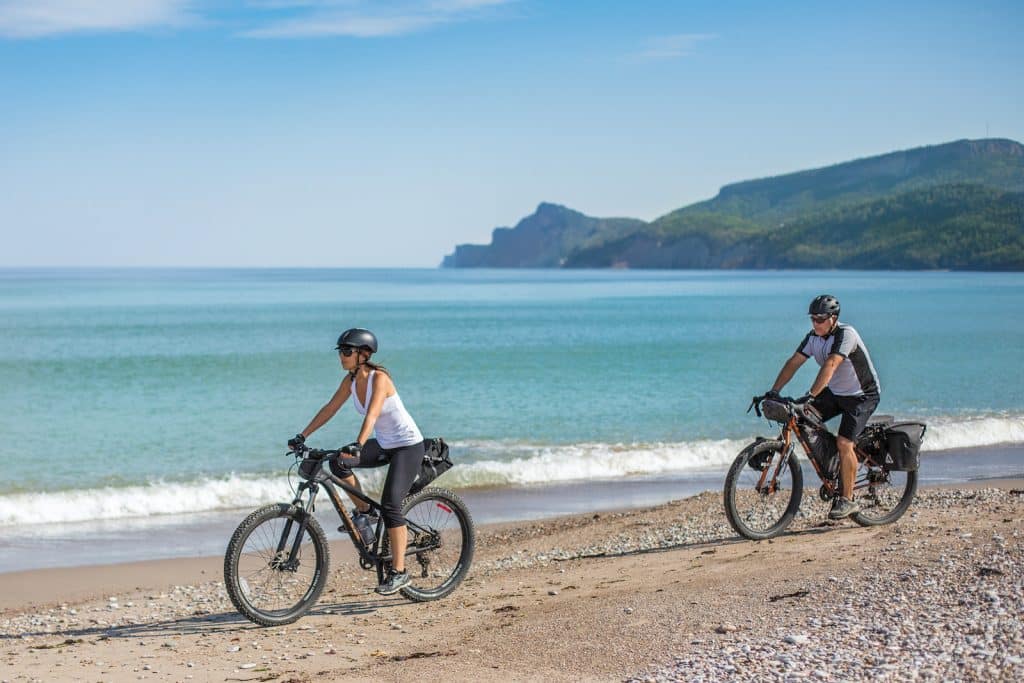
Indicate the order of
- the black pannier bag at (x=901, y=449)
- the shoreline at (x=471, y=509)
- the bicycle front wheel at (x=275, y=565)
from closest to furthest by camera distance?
the bicycle front wheel at (x=275, y=565) → the black pannier bag at (x=901, y=449) → the shoreline at (x=471, y=509)

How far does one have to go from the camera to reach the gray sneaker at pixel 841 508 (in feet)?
32.9

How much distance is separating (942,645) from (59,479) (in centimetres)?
1698

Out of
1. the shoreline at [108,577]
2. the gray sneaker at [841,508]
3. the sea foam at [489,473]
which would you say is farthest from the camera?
the sea foam at [489,473]

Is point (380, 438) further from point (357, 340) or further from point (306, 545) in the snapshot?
point (306, 545)

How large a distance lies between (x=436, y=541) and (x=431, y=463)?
707 mm

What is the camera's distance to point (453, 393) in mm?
35312

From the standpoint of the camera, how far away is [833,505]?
10.1 m

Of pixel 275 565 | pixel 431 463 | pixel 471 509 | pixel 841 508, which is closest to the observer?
pixel 275 565

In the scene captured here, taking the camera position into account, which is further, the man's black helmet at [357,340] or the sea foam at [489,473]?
the sea foam at [489,473]

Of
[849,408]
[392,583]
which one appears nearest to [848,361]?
[849,408]

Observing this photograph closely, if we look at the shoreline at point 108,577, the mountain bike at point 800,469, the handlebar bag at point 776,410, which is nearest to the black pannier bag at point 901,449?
the mountain bike at point 800,469

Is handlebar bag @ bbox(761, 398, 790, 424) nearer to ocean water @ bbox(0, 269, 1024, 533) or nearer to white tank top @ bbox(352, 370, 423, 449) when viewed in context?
white tank top @ bbox(352, 370, 423, 449)

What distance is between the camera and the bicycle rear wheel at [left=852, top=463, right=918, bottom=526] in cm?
1033

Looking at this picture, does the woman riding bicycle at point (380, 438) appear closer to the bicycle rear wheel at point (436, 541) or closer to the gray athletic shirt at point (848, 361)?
the bicycle rear wheel at point (436, 541)
